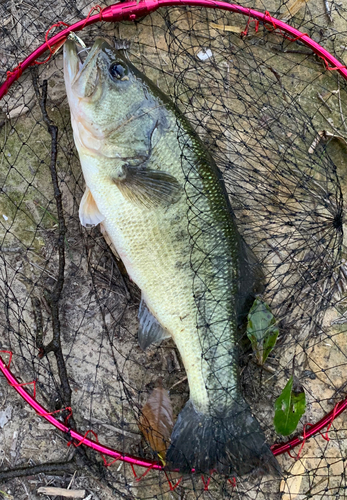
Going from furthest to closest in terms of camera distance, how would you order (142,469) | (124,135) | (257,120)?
(257,120)
(142,469)
(124,135)

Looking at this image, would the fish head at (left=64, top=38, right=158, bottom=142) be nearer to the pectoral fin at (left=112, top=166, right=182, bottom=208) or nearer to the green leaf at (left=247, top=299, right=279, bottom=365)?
the pectoral fin at (left=112, top=166, right=182, bottom=208)

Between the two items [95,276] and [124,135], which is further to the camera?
[95,276]

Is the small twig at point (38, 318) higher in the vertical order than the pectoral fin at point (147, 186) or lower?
lower

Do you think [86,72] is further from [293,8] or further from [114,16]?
[293,8]

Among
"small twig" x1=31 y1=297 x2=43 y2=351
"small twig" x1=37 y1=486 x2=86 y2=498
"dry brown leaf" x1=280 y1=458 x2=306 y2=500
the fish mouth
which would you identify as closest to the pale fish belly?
the fish mouth

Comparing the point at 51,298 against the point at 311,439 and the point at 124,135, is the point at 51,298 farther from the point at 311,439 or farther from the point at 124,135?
the point at 311,439

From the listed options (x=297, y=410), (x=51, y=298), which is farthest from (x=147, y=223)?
(x=297, y=410)

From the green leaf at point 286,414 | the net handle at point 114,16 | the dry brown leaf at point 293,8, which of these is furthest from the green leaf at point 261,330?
the dry brown leaf at point 293,8

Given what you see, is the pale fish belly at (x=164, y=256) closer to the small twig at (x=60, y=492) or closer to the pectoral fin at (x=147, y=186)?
the pectoral fin at (x=147, y=186)
